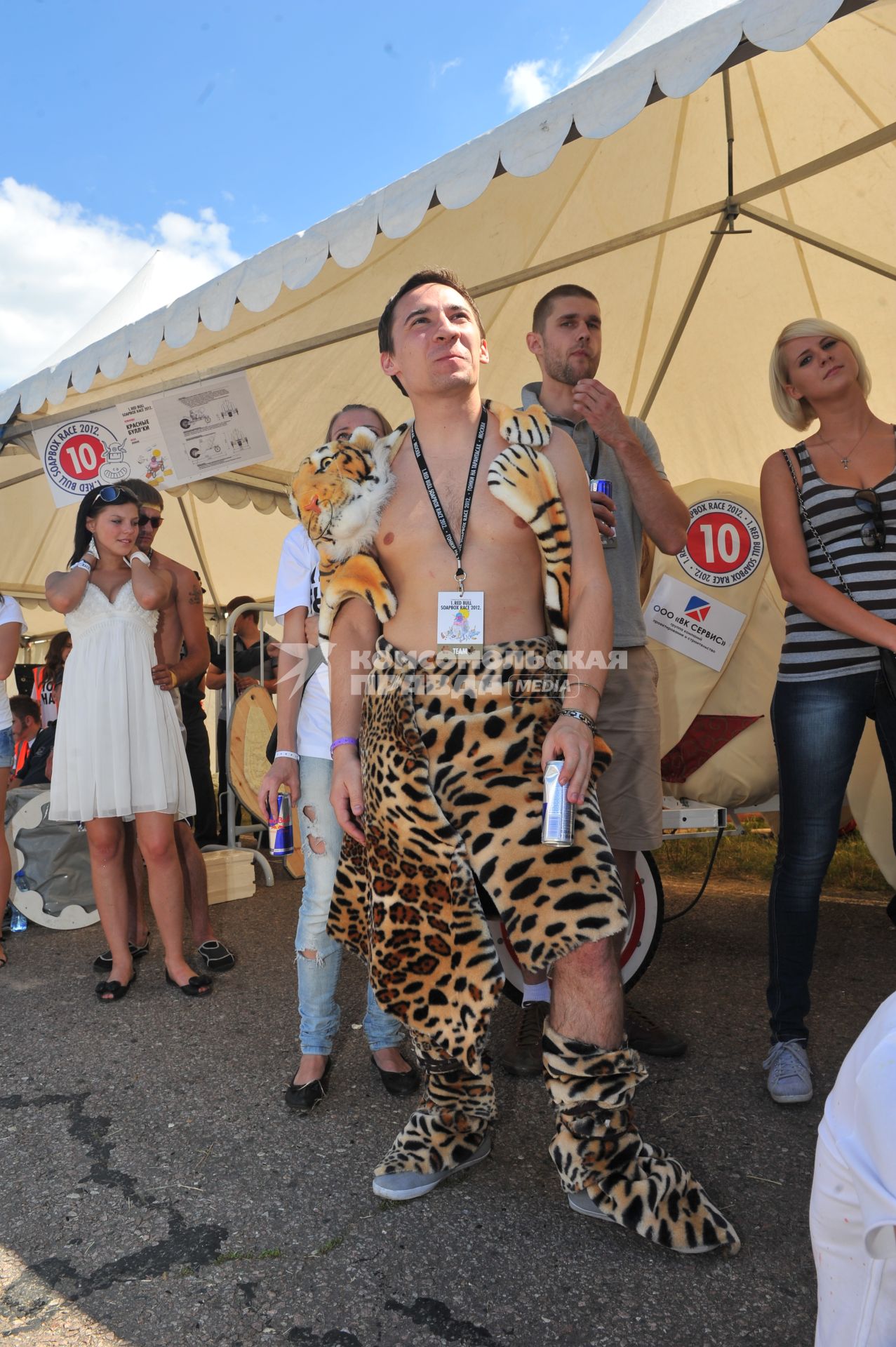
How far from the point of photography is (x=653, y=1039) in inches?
120

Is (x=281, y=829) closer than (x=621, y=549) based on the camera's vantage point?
Yes

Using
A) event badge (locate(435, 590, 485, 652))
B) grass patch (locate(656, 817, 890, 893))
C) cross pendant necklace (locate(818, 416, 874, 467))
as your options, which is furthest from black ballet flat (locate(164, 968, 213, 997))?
cross pendant necklace (locate(818, 416, 874, 467))

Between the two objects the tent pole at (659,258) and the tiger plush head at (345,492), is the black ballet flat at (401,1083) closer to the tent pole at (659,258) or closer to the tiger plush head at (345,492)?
the tiger plush head at (345,492)

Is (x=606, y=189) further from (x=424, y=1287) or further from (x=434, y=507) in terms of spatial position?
(x=424, y=1287)

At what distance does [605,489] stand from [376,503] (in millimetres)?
812

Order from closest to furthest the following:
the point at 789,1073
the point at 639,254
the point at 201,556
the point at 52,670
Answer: the point at 789,1073
the point at 639,254
the point at 52,670
the point at 201,556

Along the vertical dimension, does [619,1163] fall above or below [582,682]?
below

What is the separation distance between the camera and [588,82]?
2.91 m

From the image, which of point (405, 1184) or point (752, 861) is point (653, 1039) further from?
point (752, 861)

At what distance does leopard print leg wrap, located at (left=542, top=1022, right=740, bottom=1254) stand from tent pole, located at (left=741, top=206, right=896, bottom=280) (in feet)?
13.9

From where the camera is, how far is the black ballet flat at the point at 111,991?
12.4ft

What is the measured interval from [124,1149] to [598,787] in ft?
5.68

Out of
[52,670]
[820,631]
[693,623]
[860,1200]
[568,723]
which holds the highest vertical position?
[693,623]

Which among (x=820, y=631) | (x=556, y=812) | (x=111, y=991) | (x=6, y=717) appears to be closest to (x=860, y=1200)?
(x=556, y=812)
